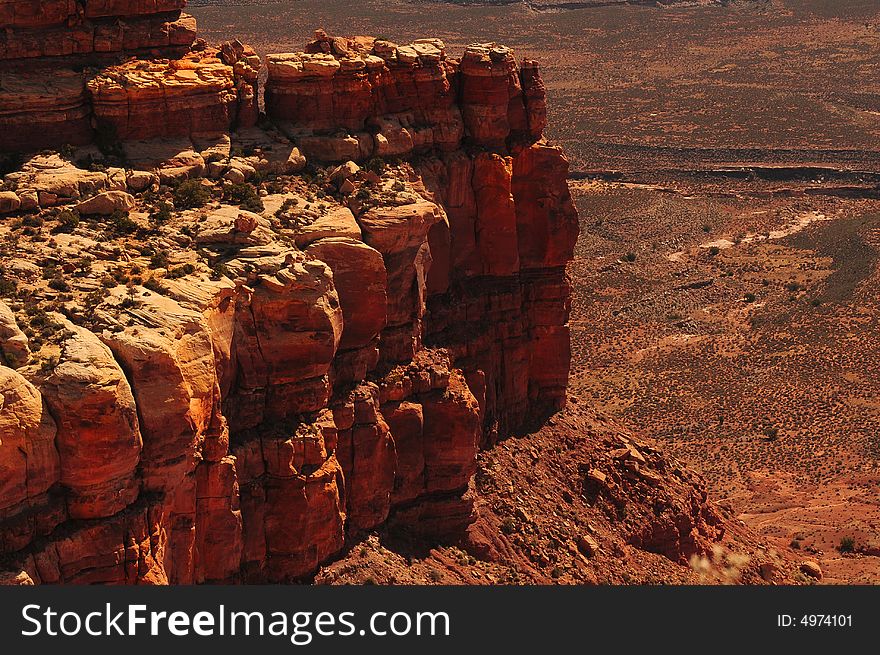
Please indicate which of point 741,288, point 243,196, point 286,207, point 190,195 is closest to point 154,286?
point 190,195

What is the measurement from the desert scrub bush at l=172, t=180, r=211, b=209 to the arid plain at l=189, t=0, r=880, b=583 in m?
24.4

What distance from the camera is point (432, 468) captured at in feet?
172

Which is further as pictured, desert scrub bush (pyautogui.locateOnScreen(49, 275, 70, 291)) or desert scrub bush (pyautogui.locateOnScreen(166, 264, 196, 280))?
desert scrub bush (pyautogui.locateOnScreen(166, 264, 196, 280))

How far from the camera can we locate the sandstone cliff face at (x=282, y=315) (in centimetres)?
3659

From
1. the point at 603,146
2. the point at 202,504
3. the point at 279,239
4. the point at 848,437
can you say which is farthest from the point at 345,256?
the point at 603,146

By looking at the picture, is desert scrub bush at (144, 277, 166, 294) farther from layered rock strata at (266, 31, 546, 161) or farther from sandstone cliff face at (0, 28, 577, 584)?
layered rock strata at (266, 31, 546, 161)

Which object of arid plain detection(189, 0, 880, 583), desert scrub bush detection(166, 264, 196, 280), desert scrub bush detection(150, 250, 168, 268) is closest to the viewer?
desert scrub bush detection(166, 264, 196, 280)

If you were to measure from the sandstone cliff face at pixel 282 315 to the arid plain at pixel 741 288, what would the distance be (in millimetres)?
12819

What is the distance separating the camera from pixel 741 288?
11388 cm

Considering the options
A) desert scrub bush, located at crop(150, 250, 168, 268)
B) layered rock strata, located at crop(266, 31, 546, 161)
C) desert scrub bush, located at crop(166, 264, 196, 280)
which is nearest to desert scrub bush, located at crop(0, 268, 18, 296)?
desert scrub bush, located at crop(150, 250, 168, 268)

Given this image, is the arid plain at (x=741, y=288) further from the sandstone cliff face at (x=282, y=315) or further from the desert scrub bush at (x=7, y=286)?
the desert scrub bush at (x=7, y=286)

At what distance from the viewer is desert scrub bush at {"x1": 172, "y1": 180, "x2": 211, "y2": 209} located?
46531 millimetres

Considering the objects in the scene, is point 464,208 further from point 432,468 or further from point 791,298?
point 791,298

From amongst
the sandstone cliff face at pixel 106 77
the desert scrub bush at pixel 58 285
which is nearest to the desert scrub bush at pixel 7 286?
the desert scrub bush at pixel 58 285
